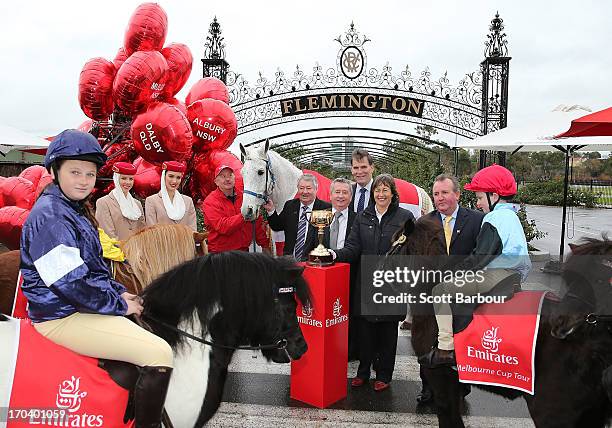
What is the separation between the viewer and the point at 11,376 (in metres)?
1.98

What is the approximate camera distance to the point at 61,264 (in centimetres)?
199

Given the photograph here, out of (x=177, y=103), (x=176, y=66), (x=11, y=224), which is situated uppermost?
(x=176, y=66)

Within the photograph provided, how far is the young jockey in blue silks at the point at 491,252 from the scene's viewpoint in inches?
112

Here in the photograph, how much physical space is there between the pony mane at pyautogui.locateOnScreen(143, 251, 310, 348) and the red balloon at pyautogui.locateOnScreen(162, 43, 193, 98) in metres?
5.87

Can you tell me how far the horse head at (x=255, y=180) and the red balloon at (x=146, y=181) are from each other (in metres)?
2.71

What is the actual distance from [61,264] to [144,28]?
6.25 metres

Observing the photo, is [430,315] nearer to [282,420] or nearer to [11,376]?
[282,420]

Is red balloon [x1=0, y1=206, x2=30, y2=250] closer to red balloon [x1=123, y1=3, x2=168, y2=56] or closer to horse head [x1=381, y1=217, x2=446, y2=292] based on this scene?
red balloon [x1=123, y1=3, x2=168, y2=56]

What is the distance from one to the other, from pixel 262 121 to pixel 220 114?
216 inches

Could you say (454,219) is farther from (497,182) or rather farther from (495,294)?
(495,294)

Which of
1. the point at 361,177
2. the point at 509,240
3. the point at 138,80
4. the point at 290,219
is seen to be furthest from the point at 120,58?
the point at 509,240

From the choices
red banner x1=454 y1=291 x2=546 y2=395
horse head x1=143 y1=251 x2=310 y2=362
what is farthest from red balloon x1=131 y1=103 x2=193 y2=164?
red banner x1=454 y1=291 x2=546 y2=395

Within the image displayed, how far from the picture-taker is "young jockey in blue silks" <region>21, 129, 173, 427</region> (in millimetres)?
2037

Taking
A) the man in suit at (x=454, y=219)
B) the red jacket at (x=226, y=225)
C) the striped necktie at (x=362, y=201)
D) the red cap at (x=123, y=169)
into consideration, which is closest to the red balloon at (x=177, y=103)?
the red jacket at (x=226, y=225)
